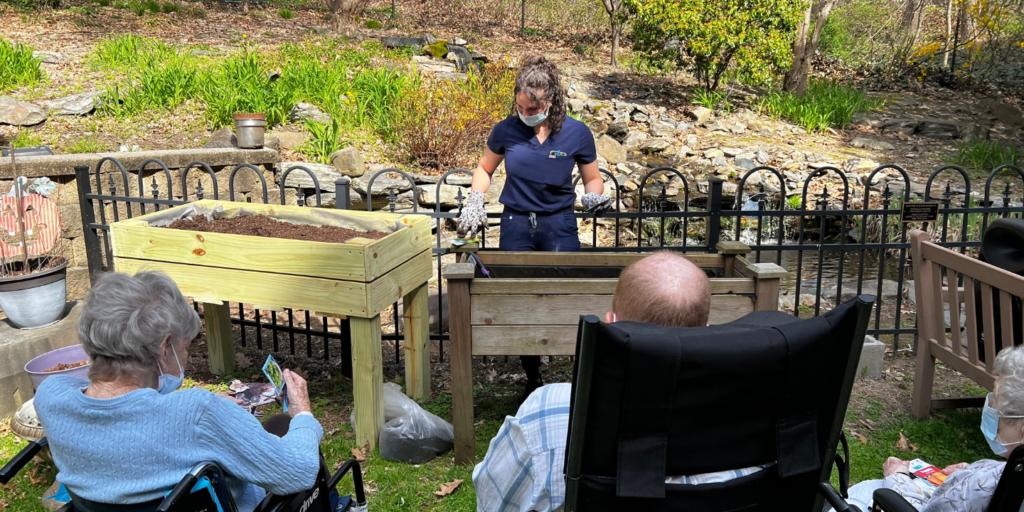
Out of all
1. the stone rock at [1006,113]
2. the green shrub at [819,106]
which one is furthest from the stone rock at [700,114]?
the stone rock at [1006,113]

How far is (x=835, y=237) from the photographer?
28.8ft

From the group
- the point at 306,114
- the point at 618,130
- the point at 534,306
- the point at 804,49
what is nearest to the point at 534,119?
the point at 534,306

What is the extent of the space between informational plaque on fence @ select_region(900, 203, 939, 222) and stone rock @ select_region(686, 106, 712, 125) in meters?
7.98

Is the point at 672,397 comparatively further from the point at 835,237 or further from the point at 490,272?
the point at 835,237

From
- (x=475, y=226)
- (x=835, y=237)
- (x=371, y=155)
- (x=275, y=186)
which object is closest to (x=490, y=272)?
(x=475, y=226)

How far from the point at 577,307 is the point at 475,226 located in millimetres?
876

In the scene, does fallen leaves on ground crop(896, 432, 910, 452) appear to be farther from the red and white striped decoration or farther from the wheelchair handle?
the red and white striped decoration

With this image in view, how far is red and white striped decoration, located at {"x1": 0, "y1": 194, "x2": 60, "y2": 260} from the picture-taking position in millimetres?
3691

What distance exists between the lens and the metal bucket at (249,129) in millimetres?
6613

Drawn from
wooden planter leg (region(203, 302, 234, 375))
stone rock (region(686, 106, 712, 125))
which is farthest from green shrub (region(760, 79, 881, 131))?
wooden planter leg (region(203, 302, 234, 375))

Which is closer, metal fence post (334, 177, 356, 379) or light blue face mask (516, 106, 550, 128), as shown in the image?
light blue face mask (516, 106, 550, 128)

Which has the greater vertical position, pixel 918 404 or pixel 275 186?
pixel 275 186

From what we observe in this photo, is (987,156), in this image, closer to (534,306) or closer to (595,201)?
(595,201)

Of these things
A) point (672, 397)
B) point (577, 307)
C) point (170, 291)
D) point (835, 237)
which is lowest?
point (835, 237)
